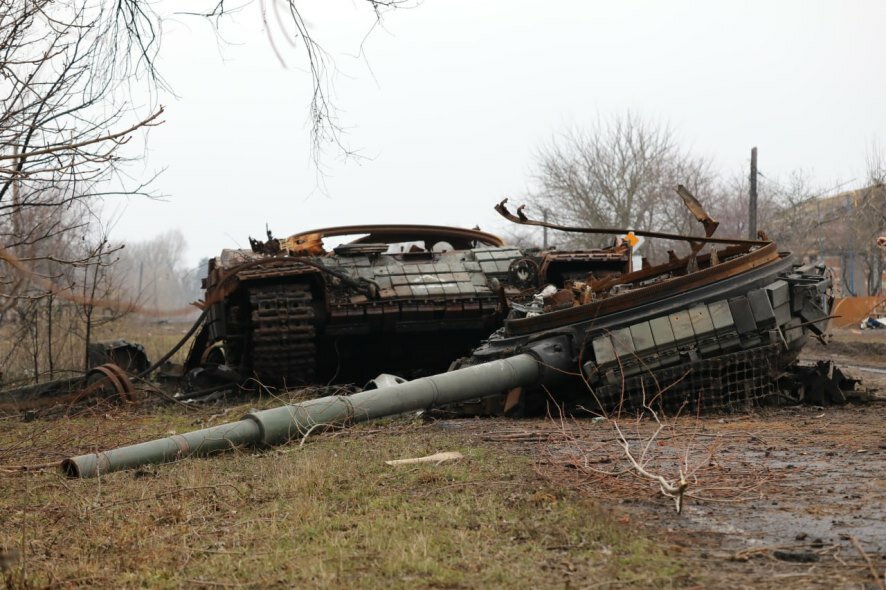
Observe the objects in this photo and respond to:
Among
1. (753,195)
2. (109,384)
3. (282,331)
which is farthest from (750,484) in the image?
(753,195)

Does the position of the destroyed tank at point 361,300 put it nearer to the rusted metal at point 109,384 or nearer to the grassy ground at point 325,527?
the rusted metal at point 109,384

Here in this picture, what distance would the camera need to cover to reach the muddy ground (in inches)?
147

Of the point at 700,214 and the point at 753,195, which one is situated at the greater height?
the point at 753,195

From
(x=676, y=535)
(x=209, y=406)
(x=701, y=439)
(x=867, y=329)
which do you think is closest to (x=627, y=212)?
(x=867, y=329)

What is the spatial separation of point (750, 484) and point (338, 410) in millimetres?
3290

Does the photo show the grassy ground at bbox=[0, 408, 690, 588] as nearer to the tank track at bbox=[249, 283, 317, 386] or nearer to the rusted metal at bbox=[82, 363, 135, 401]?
the tank track at bbox=[249, 283, 317, 386]

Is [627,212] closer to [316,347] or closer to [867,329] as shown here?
[867,329]

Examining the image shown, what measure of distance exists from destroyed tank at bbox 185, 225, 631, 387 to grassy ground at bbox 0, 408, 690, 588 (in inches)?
176

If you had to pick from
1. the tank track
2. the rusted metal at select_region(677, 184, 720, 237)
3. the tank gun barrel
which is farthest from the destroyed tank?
the tank gun barrel

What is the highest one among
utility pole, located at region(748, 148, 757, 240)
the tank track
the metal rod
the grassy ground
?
utility pole, located at region(748, 148, 757, 240)

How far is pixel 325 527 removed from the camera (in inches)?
179

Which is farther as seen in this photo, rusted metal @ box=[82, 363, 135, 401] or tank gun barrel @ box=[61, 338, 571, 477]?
rusted metal @ box=[82, 363, 135, 401]

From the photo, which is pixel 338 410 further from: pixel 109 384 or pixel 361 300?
pixel 109 384

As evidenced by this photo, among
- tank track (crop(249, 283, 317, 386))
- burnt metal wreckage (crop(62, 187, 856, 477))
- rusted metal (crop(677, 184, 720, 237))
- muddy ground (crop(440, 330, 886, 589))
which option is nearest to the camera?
muddy ground (crop(440, 330, 886, 589))
